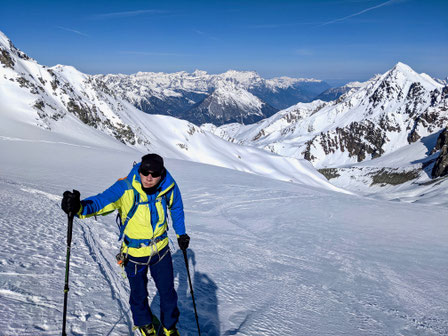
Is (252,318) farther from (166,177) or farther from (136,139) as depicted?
(136,139)

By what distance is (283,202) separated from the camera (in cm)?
1923

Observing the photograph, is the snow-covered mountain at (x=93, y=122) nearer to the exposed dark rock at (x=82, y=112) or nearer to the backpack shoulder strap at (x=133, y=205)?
the exposed dark rock at (x=82, y=112)

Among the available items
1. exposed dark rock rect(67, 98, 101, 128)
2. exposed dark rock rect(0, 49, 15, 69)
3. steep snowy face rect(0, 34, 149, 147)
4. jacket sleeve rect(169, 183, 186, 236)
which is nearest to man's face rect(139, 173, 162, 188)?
jacket sleeve rect(169, 183, 186, 236)

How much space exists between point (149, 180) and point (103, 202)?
714mm

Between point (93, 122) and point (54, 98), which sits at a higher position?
point (54, 98)

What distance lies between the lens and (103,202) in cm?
443

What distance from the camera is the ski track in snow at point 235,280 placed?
5324 mm

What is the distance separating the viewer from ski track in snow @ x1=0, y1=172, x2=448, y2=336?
5324mm

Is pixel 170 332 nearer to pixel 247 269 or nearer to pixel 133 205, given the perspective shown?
pixel 133 205

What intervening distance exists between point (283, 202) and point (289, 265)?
979 centimetres

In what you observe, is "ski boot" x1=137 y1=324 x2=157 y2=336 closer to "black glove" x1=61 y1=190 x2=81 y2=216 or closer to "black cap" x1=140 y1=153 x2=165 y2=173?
"black glove" x1=61 y1=190 x2=81 y2=216

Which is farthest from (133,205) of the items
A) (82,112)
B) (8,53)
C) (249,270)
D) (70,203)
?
(82,112)

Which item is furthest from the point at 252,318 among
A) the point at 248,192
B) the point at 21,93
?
the point at 21,93

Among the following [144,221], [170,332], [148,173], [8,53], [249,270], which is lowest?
[249,270]
